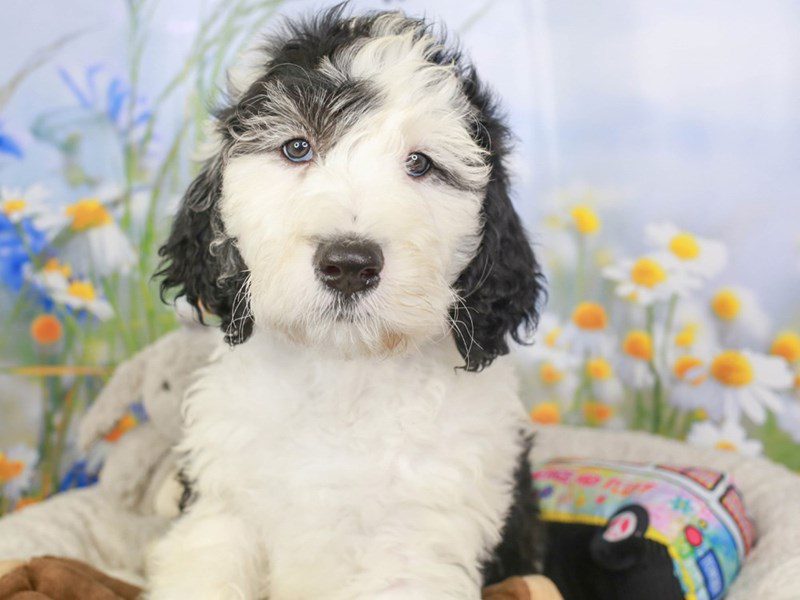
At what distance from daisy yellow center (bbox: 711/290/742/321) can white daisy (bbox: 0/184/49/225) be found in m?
3.85

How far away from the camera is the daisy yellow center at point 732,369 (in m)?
5.26

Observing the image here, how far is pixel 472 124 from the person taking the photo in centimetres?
293

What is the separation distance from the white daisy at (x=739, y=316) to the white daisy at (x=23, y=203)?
3848 mm

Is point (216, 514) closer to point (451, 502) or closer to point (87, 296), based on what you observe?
point (451, 502)

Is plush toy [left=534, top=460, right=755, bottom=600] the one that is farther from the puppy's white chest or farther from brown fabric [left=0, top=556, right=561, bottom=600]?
the puppy's white chest

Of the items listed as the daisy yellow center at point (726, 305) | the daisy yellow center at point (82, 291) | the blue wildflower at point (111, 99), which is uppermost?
the blue wildflower at point (111, 99)

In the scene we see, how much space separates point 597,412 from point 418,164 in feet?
10.5

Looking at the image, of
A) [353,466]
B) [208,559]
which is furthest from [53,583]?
[353,466]

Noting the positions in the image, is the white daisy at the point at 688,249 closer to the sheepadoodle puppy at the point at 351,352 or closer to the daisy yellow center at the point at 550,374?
the daisy yellow center at the point at 550,374

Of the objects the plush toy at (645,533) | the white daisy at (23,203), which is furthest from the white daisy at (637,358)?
the white daisy at (23,203)

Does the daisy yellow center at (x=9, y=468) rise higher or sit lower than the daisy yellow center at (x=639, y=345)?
lower

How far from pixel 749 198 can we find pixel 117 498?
3779 millimetres

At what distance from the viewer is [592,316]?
17.8 feet

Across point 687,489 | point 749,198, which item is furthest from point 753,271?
point 687,489
